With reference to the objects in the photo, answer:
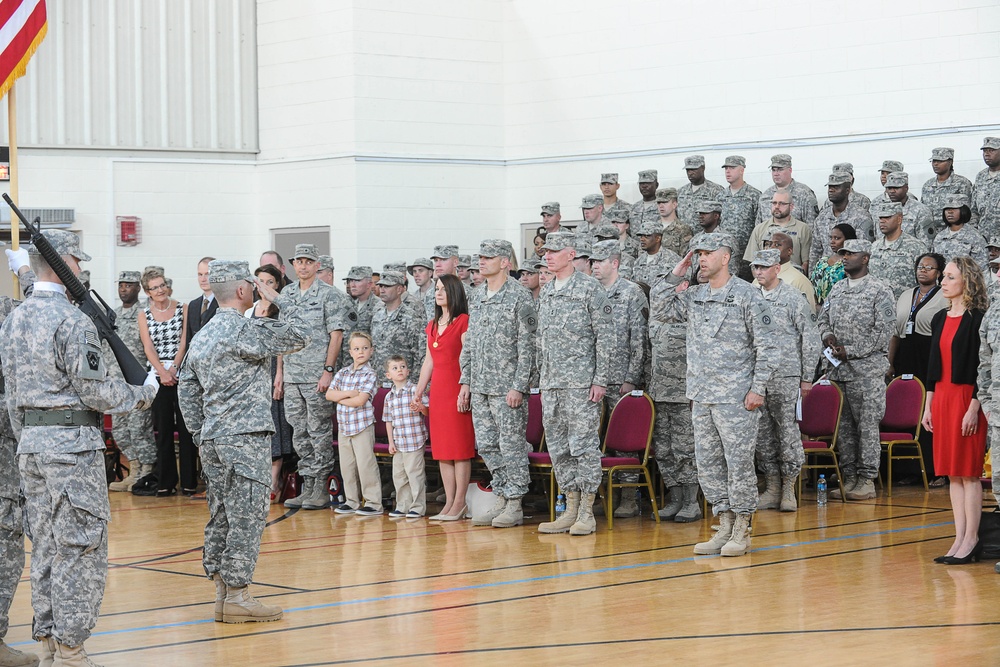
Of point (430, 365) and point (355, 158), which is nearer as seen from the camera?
point (430, 365)

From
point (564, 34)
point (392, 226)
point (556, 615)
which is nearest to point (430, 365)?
point (556, 615)

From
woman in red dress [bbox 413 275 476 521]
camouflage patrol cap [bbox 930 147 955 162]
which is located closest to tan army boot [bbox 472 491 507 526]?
woman in red dress [bbox 413 275 476 521]

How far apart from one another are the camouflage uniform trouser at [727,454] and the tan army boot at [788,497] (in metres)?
1.76

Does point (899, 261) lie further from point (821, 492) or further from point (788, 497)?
point (788, 497)

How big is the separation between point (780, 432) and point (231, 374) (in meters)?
4.64

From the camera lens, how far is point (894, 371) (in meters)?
11.1

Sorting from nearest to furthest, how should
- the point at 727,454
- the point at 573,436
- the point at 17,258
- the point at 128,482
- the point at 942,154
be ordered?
the point at 17,258, the point at 727,454, the point at 573,436, the point at 128,482, the point at 942,154

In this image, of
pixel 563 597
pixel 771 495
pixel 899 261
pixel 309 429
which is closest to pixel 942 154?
pixel 899 261

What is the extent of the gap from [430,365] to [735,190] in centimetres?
494

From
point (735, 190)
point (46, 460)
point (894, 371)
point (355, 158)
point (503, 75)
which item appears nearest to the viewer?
point (46, 460)

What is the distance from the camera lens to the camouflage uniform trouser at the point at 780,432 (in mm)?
9406

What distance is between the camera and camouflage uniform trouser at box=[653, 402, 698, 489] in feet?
30.3

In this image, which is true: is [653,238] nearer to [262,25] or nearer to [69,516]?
[69,516]

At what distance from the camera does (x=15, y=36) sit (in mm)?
8047
